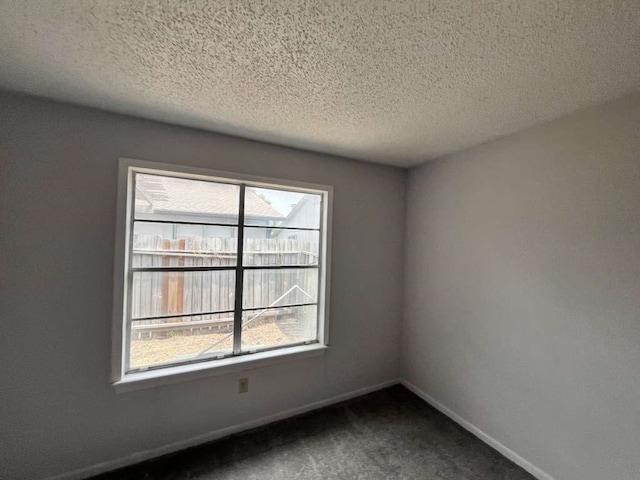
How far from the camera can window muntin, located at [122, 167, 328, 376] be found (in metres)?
1.89

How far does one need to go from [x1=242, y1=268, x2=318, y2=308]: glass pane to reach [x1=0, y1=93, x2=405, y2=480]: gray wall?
64 cm

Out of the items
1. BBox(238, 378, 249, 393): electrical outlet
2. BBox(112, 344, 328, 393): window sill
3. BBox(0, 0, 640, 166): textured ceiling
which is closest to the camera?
BBox(0, 0, 640, 166): textured ceiling

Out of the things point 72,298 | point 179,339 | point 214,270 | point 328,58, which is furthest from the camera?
point 214,270

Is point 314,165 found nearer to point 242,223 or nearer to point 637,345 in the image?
point 242,223

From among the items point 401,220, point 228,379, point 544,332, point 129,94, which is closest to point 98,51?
point 129,94

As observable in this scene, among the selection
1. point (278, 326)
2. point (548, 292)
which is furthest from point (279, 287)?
point (548, 292)

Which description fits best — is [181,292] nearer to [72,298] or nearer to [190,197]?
[72,298]

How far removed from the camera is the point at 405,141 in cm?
214

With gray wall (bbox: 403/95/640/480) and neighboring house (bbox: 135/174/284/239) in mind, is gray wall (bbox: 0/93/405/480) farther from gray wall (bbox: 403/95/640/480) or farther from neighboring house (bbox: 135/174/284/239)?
gray wall (bbox: 403/95/640/480)

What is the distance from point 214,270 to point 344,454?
1.70 meters

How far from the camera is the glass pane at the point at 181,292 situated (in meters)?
1.88

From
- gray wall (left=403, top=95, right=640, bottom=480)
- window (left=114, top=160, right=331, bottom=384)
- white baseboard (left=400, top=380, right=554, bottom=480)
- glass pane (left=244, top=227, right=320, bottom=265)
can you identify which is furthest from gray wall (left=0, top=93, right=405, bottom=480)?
gray wall (left=403, top=95, right=640, bottom=480)

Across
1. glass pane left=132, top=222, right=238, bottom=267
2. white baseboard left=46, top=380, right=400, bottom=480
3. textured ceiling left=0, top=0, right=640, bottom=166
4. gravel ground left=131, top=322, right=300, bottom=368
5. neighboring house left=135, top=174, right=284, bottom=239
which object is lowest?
white baseboard left=46, top=380, right=400, bottom=480

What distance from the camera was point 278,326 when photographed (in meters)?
2.38
